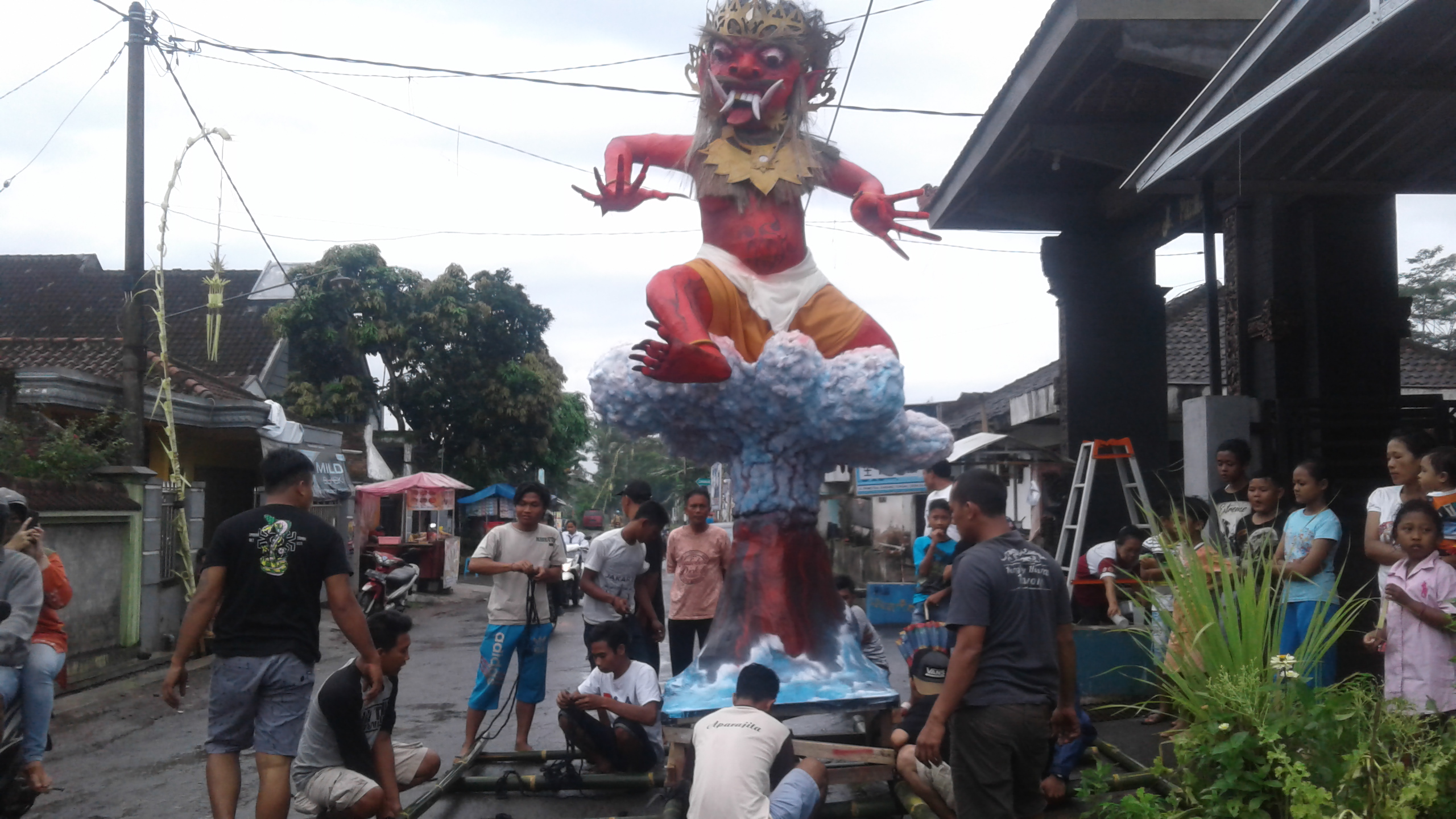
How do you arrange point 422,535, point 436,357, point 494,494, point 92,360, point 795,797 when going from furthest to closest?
point 436,357 → point 494,494 → point 422,535 → point 92,360 → point 795,797

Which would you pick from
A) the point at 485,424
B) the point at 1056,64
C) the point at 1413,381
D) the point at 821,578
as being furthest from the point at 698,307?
the point at 485,424

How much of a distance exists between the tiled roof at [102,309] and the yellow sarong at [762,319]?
18256 mm

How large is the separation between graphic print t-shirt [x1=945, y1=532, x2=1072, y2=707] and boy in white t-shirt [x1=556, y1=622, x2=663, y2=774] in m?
2.16

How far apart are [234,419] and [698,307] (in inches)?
387

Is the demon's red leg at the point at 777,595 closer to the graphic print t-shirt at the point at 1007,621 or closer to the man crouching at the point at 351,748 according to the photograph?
the man crouching at the point at 351,748

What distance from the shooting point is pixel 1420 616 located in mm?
4203

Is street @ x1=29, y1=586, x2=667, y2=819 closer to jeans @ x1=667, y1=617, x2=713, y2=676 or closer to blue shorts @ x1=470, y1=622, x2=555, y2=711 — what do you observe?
blue shorts @ x1=470, y1=622, x2=555, y2=711

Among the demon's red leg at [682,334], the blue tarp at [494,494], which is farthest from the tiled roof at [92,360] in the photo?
the demon's red leg at [682,334]

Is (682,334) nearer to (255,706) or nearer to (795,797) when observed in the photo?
(795,797)

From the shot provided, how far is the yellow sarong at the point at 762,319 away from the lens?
18.0 feet

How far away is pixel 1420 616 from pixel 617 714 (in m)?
3.33

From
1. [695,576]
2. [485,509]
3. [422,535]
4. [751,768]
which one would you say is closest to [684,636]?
[695,576]

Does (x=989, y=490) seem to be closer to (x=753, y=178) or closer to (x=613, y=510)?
(x=753, y=178)

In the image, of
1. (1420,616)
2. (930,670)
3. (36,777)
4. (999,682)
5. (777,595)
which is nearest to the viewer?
(999,682)
